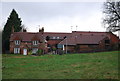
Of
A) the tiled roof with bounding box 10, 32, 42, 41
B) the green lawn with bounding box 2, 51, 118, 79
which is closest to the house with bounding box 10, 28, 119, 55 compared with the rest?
the tiled roof with bounding box 10, 32, 42, 41

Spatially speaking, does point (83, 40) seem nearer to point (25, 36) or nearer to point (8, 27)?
point (25, 36)

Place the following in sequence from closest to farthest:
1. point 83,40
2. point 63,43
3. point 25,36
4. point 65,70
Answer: point 65,70
point 63,43
point 83,40
point 25,36

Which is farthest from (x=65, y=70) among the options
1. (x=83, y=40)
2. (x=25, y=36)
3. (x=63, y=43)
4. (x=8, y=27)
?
(x=8, y=27)

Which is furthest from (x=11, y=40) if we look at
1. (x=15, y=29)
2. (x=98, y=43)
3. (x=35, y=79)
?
(x=35, y=79)

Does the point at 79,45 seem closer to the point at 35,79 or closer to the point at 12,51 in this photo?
the point at 12,51

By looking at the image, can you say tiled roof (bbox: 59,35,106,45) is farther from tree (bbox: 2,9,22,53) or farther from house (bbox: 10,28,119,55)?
tree (bbox: 2,9,22,53)

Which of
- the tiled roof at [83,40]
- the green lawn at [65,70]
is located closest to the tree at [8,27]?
the tiled roof at [83,40]

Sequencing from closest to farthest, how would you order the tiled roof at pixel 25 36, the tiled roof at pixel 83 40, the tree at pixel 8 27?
the tiled roof at pixel 25 36 < the tiled roof at pixel 83 40 < the tree at pixel 8 27

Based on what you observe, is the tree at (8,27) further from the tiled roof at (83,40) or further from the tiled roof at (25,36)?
the tiled roof at (83,40)

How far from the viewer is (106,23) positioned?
152 ft

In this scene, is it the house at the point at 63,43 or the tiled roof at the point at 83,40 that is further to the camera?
the tiled roof at the point at 83,40

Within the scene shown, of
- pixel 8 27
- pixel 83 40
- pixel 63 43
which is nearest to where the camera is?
pixel 63 43

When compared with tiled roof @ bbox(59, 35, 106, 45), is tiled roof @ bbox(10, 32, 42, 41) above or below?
above

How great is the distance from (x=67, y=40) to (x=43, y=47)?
8.28 metres
